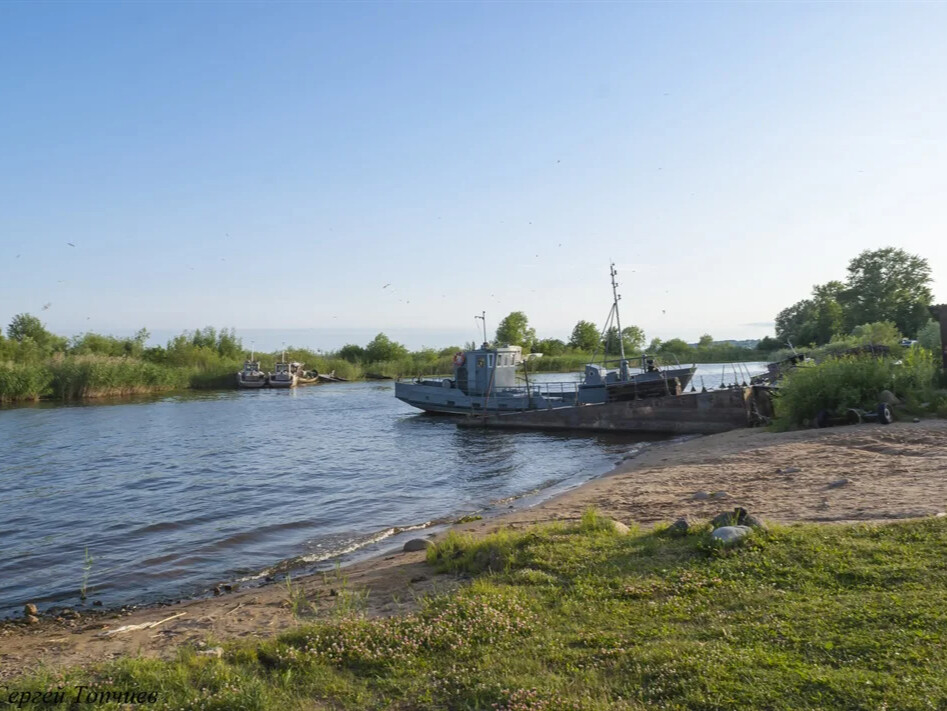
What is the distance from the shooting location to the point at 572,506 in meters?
12.7

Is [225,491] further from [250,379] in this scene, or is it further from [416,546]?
[250,379]

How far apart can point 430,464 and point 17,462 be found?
14.5 meters

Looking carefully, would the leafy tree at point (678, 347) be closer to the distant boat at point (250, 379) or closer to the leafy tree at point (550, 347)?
the leafy tree at point (550, 347)

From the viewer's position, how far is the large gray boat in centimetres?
3038

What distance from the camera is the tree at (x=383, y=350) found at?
97.1m

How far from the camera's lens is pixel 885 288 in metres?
71.3

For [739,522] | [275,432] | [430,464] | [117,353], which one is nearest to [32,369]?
[117,353]

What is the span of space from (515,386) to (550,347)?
199 feet

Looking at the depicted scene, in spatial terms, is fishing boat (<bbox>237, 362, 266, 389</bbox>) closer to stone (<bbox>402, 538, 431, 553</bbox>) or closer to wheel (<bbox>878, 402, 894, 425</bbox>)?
wheel (<bbox>878, 402, 894, 425</bbox>)

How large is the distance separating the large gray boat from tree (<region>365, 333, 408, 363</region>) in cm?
5649

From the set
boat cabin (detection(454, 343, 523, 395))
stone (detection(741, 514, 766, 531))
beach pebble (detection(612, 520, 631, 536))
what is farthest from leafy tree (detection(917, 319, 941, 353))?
stone (detection(741, 514, 766, 531))

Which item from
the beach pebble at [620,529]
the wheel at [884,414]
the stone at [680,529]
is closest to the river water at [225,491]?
the beach pebble at [620,529]

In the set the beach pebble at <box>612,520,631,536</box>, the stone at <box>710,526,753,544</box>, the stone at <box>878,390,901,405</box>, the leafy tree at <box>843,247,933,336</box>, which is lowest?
the beach pebble at <box>612,520,631,536</box>

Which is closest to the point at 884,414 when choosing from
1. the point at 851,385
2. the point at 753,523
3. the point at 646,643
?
the point at 851,385
